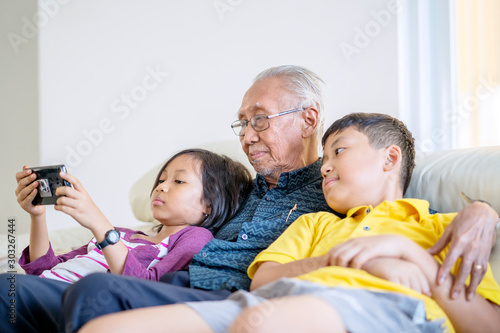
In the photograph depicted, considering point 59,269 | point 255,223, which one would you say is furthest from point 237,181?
point 59,269

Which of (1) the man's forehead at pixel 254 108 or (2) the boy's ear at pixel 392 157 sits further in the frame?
Result: (1) the man's forehead at pixel 254 108

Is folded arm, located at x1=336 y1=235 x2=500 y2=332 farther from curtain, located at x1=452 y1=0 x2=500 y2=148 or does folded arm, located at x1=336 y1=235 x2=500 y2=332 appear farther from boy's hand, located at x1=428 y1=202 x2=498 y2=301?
curtain, located at x1=452 y1=0 x2=500 y2=148

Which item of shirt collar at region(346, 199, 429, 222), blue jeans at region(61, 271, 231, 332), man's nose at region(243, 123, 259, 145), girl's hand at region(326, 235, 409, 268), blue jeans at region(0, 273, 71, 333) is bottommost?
blue jeans at region(0, 273, 71, 333)

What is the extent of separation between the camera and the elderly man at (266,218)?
3.12ft

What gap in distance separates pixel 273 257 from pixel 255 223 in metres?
0.27

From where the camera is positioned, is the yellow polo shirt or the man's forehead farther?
the man's forehead

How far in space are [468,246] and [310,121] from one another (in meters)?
0.89

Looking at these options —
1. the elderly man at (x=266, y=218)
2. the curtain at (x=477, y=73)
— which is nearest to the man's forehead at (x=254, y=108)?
the elderly man at (x=266, y=218)

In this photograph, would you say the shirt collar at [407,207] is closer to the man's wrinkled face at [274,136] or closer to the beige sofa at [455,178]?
the beige sofa at [455,178]

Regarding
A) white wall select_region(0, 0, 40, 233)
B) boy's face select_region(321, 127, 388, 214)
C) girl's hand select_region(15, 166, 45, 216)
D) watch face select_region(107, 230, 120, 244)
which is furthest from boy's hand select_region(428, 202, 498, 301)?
white wall select_region(0, 0, 40, 233)

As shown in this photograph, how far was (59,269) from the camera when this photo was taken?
1.40 metres

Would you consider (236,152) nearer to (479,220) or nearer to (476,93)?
(479,220)

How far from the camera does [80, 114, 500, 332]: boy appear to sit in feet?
2.68

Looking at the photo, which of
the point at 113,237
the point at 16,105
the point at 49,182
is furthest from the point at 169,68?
the point at 113,237
